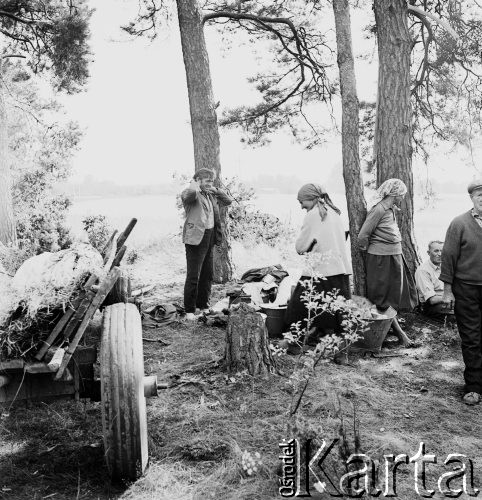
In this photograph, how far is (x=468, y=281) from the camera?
4.45 metres

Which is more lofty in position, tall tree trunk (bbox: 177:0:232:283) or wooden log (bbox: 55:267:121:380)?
tall tree trunk (bbox: 177:0:232:283)

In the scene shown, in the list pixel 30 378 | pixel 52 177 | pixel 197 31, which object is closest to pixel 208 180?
pixel 197 31

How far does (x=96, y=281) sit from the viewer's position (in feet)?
10.8

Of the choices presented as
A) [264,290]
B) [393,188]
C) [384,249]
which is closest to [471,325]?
[384,249]

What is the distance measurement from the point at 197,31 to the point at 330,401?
7.10 m

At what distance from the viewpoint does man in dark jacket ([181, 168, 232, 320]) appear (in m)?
6.82

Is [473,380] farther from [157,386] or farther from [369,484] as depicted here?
[157,386]

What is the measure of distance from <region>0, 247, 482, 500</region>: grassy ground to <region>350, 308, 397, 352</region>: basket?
0.12 metres

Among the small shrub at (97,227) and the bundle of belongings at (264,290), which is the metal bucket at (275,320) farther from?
the small shrub at (97,227)

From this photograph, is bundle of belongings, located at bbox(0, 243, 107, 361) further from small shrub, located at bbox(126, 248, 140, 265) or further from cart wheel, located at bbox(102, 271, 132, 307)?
small shrub, located at bbox(126, 248, 140, 265)

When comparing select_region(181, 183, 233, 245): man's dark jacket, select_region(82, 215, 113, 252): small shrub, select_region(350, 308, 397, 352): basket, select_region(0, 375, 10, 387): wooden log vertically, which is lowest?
select_region(350, 308, 397, 352): basket

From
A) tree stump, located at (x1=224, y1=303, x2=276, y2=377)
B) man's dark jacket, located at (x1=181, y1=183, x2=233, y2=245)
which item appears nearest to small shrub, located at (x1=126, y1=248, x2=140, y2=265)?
man's dark jacket, located at (x1=181, y1=183, x2=233, y2=245)

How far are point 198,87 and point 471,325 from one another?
6375 mm

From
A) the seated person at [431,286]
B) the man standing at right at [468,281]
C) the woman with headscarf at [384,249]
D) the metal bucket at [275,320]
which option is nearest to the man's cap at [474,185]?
the man standing at right at [468,281]
